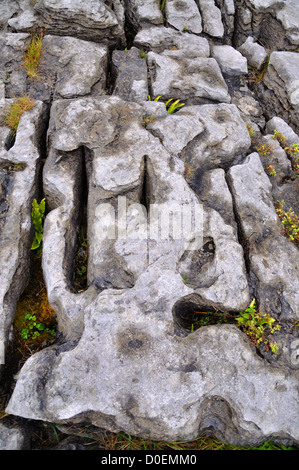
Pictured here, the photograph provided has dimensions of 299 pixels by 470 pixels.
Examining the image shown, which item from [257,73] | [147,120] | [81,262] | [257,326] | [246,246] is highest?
[257,73]

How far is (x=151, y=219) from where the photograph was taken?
5055 mm

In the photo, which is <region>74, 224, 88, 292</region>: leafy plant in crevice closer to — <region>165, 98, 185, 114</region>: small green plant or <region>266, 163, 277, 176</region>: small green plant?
<region>165, 98, 185, 114</region>: small green plant

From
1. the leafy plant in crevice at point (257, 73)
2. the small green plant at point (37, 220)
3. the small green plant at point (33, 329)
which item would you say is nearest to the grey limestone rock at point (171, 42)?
the leafy plant in crevice at point (257, 73)

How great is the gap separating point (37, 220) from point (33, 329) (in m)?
1.66

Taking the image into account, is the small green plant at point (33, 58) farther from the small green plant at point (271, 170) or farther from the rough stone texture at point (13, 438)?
the rough stone texture at point (13, 438)

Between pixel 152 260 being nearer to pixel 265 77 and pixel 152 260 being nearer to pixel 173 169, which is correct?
pixel 173 169

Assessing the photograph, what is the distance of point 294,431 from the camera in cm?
395

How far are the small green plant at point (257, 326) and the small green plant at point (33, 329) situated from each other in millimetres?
2685

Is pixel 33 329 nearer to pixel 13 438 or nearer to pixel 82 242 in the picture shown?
pixel 13 438

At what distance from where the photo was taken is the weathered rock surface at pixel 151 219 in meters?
4.02

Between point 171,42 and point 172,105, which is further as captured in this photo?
point 171,42

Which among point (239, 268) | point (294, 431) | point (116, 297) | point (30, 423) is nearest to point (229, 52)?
point (239, 268)

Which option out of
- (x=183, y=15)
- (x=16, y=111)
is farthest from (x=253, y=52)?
(x=16, y=111)

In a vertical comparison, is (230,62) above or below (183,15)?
below
